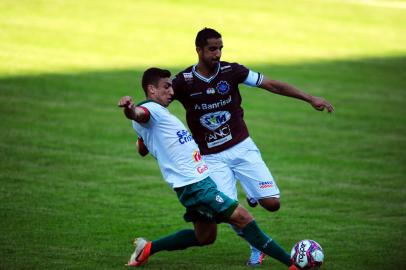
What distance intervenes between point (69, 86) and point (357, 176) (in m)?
8.76

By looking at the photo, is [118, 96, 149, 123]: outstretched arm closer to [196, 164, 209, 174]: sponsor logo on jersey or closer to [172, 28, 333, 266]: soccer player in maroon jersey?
[196, 164, 209, 174]: sponsor logo on jersey

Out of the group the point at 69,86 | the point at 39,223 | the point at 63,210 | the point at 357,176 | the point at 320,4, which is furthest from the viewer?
the point at 320,4

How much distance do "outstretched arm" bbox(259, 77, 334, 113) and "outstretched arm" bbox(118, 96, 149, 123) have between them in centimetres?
186

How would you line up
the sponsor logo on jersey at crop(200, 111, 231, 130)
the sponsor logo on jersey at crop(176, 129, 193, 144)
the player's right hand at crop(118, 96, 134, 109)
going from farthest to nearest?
the sponsor logo on jersey at crop(200, 111, 231, 130) → the sponsor logo on jersey at crop(176, 129, 193, 144) → the player's right hand at crop(118, 96, 134, 109)

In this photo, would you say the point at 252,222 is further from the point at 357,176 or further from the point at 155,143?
the point at 357,176

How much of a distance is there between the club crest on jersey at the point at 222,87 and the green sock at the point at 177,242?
1.73 metres

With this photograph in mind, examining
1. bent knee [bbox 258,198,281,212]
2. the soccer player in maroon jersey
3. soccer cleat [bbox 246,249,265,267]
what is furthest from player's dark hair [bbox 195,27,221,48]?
soccer cleat [bbox 246,249,265,267]

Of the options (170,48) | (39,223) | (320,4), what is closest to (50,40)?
(170,48)

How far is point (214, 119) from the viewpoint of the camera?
9422mm

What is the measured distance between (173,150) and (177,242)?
130 cm

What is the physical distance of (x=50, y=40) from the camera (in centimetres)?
2380

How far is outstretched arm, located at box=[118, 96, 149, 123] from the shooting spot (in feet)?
25.1

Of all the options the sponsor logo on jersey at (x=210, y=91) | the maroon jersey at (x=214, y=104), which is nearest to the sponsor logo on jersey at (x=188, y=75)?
the maroon jersey at (x=214, y=104)

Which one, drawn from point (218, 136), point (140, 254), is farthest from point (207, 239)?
point (218, 136)
